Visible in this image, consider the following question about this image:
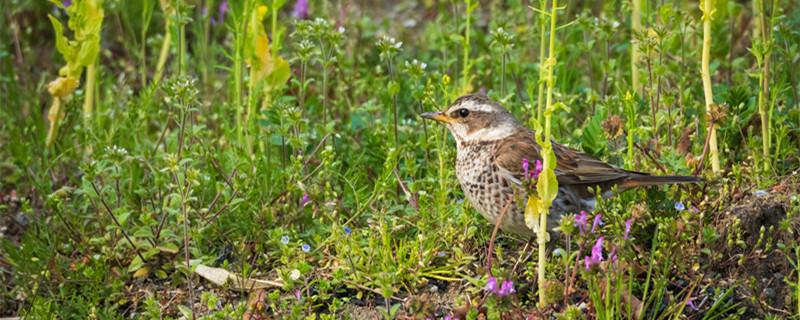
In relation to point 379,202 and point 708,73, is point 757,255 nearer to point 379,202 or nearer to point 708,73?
point 708,73

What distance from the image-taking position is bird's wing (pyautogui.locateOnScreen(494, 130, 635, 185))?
4336mm

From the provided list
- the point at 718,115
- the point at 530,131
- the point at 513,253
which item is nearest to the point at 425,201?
the point at 513,253

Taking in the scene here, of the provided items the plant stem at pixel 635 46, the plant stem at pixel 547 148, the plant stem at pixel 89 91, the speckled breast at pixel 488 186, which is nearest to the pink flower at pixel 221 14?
the plant stem at pixel 89 91

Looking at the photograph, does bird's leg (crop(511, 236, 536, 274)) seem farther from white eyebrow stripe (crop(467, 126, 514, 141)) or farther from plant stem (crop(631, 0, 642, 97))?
plant stem (crop(631, 0, 642, 97))

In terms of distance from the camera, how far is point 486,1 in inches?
348

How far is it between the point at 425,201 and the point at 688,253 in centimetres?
127

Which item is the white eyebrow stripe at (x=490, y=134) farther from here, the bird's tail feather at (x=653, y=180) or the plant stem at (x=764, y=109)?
the plant stem at (x=764, y=109)

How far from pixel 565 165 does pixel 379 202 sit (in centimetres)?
104

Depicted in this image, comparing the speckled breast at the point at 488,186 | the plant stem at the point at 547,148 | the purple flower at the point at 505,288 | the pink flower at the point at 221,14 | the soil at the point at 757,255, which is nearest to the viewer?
the plant stem at the point at 547,148

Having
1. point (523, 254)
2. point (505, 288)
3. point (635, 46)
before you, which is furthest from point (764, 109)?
point (505, 288)

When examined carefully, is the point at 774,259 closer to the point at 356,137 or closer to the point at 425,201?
the point at 425,201

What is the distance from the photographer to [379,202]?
4.80m

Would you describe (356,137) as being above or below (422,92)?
below

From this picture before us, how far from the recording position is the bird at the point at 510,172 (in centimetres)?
423
